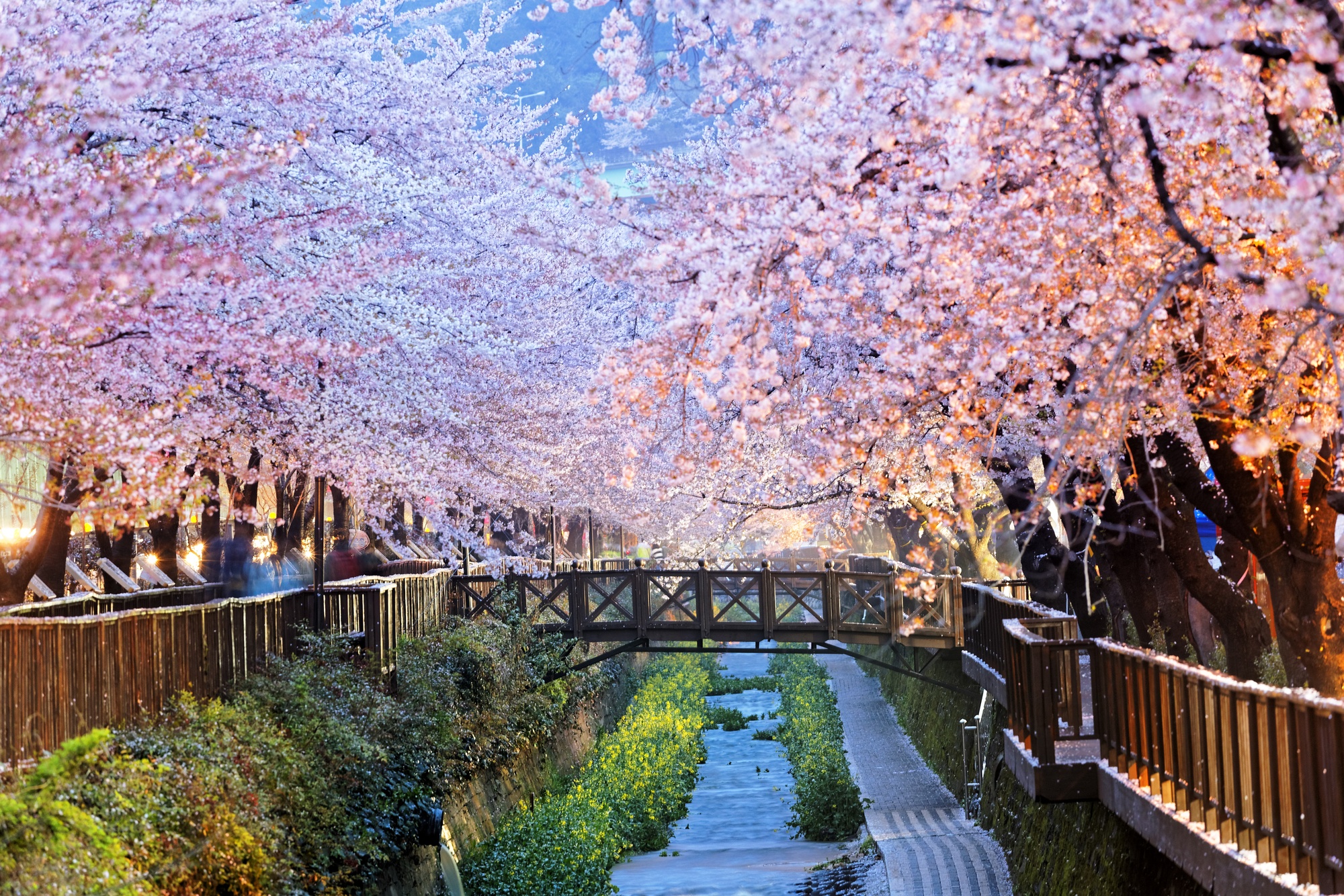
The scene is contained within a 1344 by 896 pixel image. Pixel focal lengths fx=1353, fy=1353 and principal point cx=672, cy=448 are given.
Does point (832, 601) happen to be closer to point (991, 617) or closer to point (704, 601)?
point (704, 601)

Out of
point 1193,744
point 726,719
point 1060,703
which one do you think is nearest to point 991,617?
point 1060,703

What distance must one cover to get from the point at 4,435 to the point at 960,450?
8.04 metres

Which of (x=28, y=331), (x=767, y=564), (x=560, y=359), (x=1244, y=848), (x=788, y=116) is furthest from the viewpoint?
(x=767, y=564)

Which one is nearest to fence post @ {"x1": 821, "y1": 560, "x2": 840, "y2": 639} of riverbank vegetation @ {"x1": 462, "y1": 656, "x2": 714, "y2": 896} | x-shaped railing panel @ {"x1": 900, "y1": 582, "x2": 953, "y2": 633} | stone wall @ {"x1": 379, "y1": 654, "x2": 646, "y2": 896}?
x-shaped railing panel @ {"x1": 900, "y1": 582, "x2": 953, "y2": 633}

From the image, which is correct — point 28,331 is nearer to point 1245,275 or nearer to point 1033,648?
point 1245,275

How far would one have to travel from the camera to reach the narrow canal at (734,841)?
21.3 m

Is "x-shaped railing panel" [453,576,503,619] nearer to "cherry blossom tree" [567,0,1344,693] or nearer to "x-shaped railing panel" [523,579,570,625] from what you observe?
"x-shaped railing panel" [523,579,570,625]

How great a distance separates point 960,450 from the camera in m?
12.6

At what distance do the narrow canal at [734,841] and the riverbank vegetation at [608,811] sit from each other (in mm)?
447

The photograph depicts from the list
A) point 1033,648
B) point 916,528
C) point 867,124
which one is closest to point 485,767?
point 1033,648

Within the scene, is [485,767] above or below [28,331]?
below

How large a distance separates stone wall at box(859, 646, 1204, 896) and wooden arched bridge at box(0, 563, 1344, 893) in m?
0.36

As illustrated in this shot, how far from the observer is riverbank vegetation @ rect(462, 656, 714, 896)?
17344 millimetres

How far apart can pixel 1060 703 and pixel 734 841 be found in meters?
15.1
